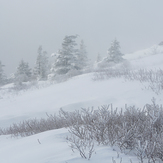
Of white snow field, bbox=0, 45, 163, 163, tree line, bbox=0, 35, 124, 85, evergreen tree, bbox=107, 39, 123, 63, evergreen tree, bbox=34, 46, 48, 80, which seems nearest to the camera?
white snow field, bbox=0, 45, 163, 163

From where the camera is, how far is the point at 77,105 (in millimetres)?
5473

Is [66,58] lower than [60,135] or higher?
higher

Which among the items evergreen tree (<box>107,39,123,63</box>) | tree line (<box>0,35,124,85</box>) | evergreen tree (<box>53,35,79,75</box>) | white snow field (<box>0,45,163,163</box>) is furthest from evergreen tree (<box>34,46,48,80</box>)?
white snow field (<box>0,45,163,163</box>)

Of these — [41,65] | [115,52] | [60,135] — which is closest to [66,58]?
[115,52]

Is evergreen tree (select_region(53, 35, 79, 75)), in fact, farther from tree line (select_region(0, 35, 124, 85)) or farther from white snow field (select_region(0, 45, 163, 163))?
white snow field (select_region(0, 45, 163, 163))

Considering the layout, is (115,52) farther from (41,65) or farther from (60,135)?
(60,135)

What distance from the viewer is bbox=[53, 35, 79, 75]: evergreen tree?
18.7m

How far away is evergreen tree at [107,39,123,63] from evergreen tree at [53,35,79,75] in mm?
7692

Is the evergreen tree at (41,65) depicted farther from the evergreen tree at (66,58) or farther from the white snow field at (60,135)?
the white snow field at (60,135)

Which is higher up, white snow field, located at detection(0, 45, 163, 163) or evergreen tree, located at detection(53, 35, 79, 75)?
evergreen tree, located at detection(53, 35, 79, 75)

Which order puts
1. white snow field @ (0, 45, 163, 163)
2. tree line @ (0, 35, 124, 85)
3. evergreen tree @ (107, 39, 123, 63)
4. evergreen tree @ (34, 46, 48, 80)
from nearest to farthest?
white snow field @ (0, 45, 163, 163)
tree line @ (0, 35, 124, 85)
evergreen tree @ (107, 39, 123, 63)
evergreen tree @ (34, 46, 48, 80)

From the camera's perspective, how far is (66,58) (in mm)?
19078

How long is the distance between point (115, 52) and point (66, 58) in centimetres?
951

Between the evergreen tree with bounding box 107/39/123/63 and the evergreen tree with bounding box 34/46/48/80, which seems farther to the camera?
the evergreen tree with bounding box 34/46/48/80
